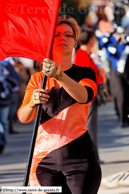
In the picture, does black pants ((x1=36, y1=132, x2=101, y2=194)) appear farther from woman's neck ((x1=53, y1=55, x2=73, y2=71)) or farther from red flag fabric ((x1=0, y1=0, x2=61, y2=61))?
red flag fabric ((x1=0, y1=0, x2=61, y2=61))

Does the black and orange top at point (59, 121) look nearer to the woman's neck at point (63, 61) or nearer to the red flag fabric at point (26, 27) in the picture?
the woman's neck at point (63, 61)

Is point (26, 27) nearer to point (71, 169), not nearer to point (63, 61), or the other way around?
point (63, 61)

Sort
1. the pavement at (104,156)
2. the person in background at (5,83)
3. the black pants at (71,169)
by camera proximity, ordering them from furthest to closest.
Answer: the person in background at (5,83) < the pavement at (104,156) < the black pants at (71,169)

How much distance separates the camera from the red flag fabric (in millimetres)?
3166

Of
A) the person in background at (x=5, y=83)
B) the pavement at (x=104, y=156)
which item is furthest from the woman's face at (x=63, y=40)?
the person in background at (x=5, y=83)

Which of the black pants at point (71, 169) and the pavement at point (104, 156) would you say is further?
the pavement at point (104, 156)

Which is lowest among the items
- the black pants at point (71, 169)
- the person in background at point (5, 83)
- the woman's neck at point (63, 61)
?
the black pants at point (71, 169)

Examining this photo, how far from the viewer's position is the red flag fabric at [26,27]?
3.17 meters

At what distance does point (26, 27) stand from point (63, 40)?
28 cm

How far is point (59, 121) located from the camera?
123 inches

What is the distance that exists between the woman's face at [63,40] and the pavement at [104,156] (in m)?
2.77

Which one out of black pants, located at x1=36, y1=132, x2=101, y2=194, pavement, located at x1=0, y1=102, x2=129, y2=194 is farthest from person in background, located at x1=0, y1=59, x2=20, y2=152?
black pants, located at x1=36, y1=132, x2=101, y2=194

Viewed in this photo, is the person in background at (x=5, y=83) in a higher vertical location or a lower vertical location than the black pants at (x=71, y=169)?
higher

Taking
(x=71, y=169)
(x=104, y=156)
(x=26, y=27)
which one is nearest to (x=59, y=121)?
(x=71, y=169)
